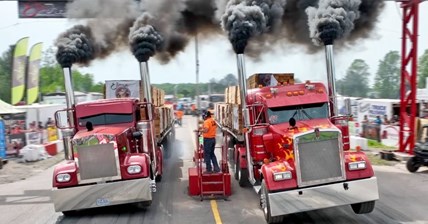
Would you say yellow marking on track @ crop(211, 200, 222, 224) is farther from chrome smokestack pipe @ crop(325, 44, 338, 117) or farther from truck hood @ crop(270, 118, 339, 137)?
chrome smokestack pipe @ crop(325, 44, 338, 117)

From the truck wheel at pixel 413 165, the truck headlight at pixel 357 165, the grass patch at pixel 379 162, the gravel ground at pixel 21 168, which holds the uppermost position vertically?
the truck headlight at pixel 357 165

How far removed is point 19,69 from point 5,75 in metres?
49.1

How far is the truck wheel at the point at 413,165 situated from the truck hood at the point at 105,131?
9.31 m

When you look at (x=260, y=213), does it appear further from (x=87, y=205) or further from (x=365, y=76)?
(x=365, y=76)

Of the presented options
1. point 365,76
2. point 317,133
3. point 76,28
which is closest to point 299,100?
point 317,133

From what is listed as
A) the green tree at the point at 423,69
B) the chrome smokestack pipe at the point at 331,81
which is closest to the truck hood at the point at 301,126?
the chrome smokestack pipe at the point at 331,81

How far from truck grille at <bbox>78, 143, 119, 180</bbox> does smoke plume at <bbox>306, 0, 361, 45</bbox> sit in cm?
597

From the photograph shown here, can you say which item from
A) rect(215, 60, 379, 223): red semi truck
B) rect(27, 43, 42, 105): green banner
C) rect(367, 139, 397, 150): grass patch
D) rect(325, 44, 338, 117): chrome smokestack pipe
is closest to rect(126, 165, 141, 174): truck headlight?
rect(215, 60, 379, 223): red semi truck

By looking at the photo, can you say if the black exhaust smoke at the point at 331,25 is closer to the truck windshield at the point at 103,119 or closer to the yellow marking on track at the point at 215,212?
the yellow marking on track at the point at 215,212

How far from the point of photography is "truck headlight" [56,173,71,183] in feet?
36.6

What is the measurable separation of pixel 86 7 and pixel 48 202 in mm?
7154

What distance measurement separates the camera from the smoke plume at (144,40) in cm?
1489

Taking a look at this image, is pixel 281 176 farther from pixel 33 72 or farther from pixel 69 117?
pixel 33 72

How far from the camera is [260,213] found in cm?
1112
